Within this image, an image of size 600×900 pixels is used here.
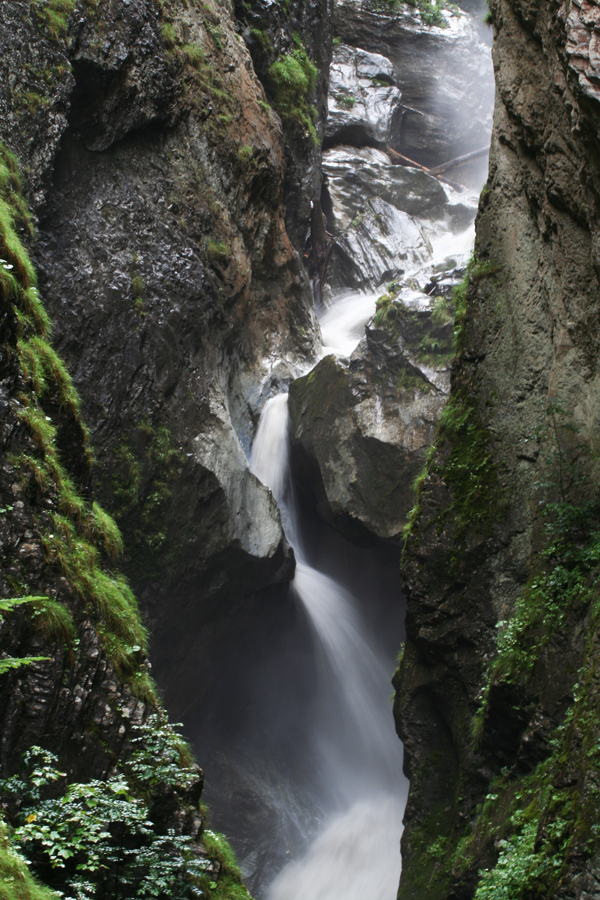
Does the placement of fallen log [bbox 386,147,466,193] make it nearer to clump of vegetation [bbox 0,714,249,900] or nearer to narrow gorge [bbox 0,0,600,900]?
narrow gorge [bbox 0,0,600,900]

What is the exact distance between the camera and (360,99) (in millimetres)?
25625

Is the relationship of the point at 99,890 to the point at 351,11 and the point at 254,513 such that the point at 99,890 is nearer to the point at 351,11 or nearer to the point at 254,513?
the point at 254,513

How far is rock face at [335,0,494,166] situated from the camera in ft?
92.2

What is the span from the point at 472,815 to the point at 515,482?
3.51m

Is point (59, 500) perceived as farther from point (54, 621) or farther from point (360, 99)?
point (360, 99)

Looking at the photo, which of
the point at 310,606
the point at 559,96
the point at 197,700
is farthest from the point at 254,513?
the point at 559,96

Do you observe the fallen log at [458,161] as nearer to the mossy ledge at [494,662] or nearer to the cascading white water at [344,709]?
the cascading white water at [344,709]

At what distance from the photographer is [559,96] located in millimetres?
5574

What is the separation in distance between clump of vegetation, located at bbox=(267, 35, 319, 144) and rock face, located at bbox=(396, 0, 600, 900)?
9.96 m

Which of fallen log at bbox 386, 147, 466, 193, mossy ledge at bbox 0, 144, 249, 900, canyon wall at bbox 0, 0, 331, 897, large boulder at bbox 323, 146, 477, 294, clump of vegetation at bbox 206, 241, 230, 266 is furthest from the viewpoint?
fallen log at bbox 386, 147, 466, 193

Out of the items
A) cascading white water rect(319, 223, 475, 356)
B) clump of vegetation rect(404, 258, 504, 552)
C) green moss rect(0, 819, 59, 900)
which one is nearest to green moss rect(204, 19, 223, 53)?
cascading white water rect(319, 223, 475, 356)

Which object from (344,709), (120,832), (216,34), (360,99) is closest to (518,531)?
(120,832)

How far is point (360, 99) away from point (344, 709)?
939 inches

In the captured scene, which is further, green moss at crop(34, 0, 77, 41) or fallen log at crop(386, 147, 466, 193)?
fallen log at crop(386, 147, 466, 193)
